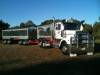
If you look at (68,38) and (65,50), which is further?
(65,50)

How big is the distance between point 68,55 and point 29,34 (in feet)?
51.2

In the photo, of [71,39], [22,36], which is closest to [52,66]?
[71,39]

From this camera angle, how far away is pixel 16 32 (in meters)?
40.4

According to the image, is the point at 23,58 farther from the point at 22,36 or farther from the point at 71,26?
the point at 22,36

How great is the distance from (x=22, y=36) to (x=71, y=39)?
18723 millimetres

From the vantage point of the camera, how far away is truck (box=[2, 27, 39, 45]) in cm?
3487

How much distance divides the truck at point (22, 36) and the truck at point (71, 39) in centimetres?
1027

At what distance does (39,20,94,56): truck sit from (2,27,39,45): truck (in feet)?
33.7

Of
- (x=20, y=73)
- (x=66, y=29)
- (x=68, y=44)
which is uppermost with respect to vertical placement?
(x=66, y=29)

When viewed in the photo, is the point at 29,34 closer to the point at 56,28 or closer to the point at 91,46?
the point at 56,28

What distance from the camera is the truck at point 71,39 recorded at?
2039 centimetres

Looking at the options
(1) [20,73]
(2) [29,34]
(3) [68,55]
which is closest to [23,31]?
(2) [29,34]

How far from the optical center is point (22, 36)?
37875 mm

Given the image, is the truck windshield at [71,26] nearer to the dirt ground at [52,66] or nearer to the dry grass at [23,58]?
the dry grass at [23,58]
